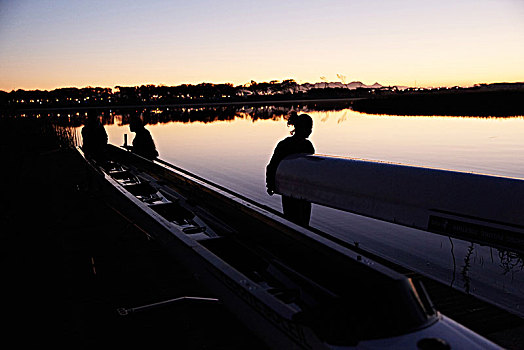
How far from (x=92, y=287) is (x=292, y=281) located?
10.3 feet

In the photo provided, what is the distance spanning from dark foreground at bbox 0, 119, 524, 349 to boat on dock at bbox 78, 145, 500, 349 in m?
0.51

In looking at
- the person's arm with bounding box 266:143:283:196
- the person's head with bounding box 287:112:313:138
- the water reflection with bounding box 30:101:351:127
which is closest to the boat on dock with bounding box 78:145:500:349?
the person's arm with bounding box 266:143:283:196

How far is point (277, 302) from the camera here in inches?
153

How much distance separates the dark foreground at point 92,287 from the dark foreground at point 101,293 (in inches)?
0.5

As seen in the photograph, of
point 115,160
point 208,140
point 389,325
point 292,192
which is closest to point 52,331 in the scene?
point 389,325

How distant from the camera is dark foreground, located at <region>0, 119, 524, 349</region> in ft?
15.6

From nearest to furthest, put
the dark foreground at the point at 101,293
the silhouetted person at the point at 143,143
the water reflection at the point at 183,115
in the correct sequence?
the dark foreground at the point at 101,293, the silhouetted person at the point at 143,143, the water reflection at the point at 183,115

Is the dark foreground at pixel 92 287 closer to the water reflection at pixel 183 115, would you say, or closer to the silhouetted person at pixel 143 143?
the silhouetted person at pixel 143 143

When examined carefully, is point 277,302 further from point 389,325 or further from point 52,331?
point 52,331

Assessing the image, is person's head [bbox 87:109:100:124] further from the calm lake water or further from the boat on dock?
the calm lake water

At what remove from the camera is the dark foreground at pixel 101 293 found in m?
4.76

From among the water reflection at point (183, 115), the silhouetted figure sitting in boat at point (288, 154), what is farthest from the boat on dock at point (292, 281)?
the water reflection at point (183, 115)

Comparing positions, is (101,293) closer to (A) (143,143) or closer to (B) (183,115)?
(A) (143,143)

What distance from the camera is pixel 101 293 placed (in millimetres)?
5934
